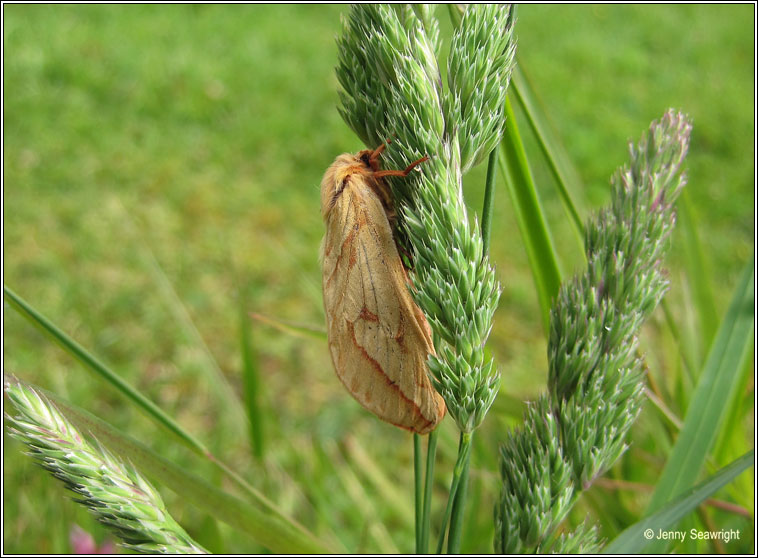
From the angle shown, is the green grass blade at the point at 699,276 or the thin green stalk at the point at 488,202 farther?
the green grass blade at the point at 699,276

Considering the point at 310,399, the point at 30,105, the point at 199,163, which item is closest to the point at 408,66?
the point at 310,399

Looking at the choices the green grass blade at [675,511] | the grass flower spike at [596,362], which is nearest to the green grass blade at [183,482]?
the grass flower spike at [596,362]

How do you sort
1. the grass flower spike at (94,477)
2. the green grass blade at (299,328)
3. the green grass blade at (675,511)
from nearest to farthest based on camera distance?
the grass flower spike at (94,477), the green grass blade at (675,511), the green grass blade at (299,328)

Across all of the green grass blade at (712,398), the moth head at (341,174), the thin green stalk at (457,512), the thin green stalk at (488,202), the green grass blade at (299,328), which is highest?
the moth head at (341,174)

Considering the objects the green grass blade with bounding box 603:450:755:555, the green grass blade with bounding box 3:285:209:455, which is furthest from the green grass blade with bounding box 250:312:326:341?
the green grass blade with bounding box 603:450:755:555

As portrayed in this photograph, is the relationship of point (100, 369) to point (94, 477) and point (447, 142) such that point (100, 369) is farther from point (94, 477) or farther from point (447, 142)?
point (447, 142)

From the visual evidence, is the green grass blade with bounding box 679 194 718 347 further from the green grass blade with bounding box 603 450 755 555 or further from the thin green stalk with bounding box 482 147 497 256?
the thin green stalk with bounding box 482 147 497 256

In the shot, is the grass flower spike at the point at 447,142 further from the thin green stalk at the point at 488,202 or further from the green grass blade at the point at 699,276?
the green grass blade at the point at 699,276
